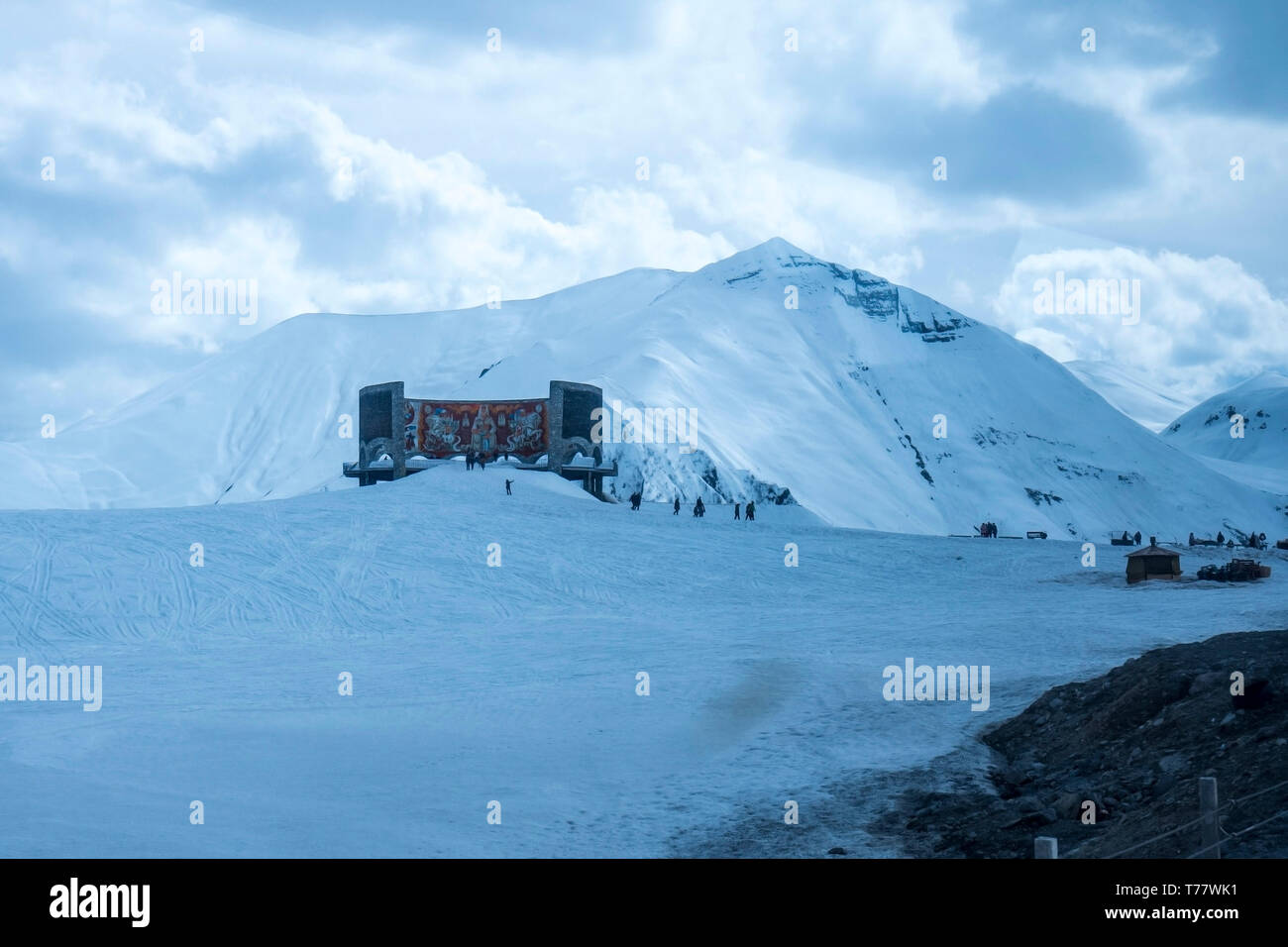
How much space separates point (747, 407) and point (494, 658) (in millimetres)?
88768

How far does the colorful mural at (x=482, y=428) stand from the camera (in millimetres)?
57094

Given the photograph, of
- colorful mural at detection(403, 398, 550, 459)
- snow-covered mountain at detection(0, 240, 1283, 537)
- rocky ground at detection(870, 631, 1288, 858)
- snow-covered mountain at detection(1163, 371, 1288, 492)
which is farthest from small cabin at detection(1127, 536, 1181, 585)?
snow-covered mountain at detection(1163, 371, 1288, 492)

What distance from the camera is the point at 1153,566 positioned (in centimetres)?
3569

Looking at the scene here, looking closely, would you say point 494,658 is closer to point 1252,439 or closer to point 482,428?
point 482,428

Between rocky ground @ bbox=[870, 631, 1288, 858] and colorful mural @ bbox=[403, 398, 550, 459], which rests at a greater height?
colorful mural @ bbox=[403, 398, 550, 459]

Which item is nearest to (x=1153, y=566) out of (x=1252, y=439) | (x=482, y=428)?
(x=482, y=428)

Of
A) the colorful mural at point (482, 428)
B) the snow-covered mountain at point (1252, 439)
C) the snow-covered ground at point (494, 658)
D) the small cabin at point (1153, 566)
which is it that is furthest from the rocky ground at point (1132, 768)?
the snow-covered mountain at point (1252, 439)

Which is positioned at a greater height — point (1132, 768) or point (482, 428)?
point (482, 428)

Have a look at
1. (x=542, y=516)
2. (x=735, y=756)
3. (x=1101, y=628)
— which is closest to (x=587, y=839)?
(x=735, y=756)

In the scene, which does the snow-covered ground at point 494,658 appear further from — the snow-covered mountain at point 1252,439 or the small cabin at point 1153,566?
the snow-covered mountain at point 1252,439

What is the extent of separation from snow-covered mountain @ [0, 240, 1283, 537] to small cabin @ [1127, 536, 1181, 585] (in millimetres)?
48240

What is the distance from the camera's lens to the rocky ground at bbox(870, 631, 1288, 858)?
11.5m

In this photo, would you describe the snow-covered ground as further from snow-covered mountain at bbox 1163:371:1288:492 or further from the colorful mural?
snow-covered mountain at bbox 1163:371:1288:492
